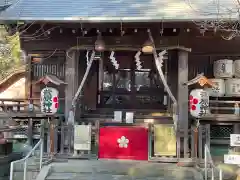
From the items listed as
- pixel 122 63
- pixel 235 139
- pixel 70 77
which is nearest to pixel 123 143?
pixel 70 77

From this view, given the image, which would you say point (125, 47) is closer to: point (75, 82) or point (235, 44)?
point (75, 82)

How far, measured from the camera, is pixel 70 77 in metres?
11.1

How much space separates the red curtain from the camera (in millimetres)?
10281

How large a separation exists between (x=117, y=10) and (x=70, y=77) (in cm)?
246

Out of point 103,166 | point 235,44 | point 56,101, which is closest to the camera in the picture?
point 103,166

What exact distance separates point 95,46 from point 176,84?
3.10m

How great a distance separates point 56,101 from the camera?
10.5 metres

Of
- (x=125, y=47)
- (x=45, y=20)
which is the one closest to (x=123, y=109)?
(x=125, y=47)

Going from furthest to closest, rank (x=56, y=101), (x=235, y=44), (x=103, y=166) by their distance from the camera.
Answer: (x=235, y=44) → (x=56, y=101) → (x=103, y=166)

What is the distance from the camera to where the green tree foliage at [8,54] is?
1315 cm

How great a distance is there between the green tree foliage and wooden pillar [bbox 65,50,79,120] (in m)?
2.64

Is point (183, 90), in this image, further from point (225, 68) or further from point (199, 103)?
point (225, 68)

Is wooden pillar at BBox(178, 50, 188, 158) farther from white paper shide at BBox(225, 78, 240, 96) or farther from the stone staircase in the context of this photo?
the stone staircase

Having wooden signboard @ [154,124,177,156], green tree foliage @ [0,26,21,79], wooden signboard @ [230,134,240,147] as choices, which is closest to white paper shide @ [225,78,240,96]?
wooden signboard @ [154,124,177,156]
